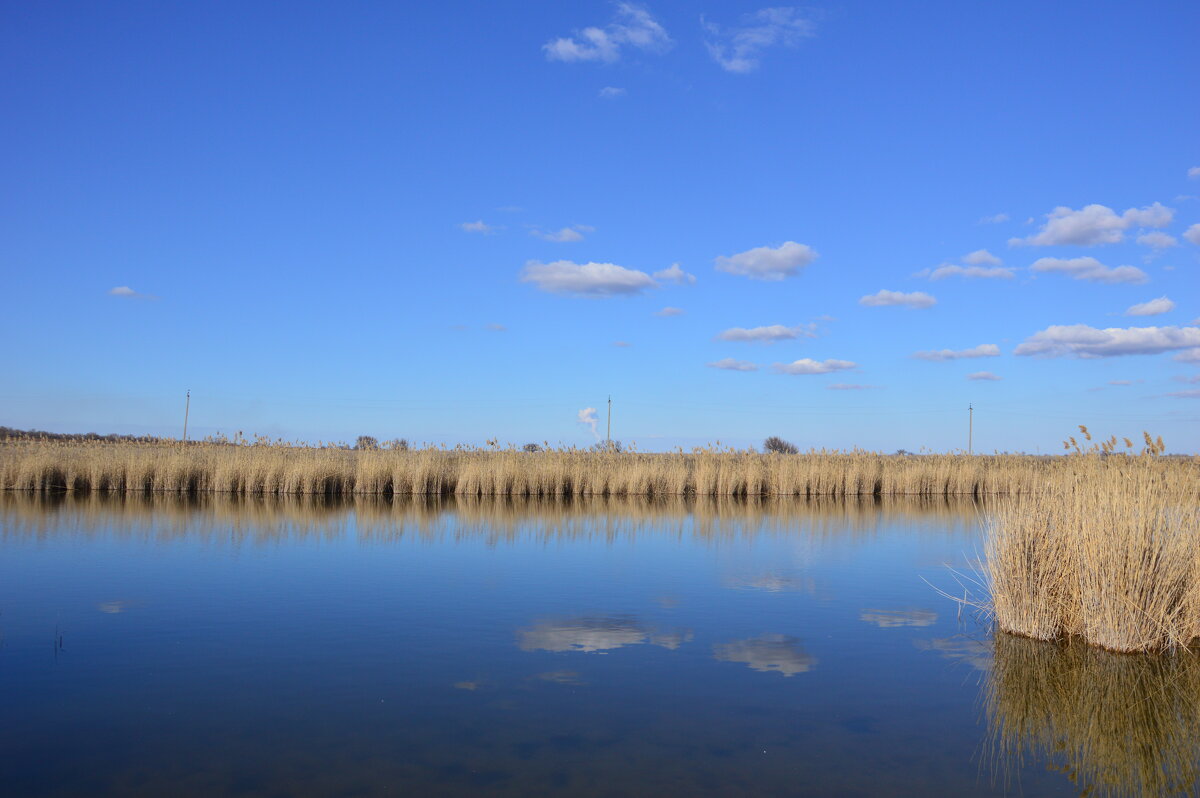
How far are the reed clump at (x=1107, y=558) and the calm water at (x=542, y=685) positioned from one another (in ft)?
0.90

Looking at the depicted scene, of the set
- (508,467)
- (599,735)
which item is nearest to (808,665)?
(599,735)

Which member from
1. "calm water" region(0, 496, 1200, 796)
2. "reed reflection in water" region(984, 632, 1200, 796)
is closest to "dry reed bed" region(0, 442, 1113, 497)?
"calm water" region(0, 496, 1200, 796)

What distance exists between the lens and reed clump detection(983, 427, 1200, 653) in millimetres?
5777

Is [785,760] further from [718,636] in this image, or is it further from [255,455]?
[255,455]

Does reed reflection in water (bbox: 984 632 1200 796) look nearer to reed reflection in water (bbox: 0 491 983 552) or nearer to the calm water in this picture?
the calm water

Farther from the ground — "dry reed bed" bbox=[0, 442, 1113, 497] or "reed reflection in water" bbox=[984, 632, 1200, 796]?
"dry reed bed" bbox=[0, 442, 1113, 497]

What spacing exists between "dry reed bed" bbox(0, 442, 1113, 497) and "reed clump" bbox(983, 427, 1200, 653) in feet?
45.4

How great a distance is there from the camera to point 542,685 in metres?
5.03

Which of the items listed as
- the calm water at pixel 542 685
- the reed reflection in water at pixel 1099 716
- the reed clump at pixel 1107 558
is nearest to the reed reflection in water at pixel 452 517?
the calm water at pixel 542 685

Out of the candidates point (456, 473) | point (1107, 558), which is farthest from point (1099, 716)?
point (456, 473)

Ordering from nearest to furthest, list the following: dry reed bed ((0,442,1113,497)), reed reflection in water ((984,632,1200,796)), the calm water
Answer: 1. the calm water
2. reed reflection in water ((984,632,1200,796))
3. dry reed bed ((0,442,1113,497))

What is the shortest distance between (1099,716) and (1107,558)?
1466 mm

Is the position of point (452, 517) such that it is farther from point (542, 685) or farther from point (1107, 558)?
point (1107, 558)

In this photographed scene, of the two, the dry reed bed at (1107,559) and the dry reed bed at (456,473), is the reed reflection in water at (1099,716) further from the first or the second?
the dry reed bed at (456,473)
